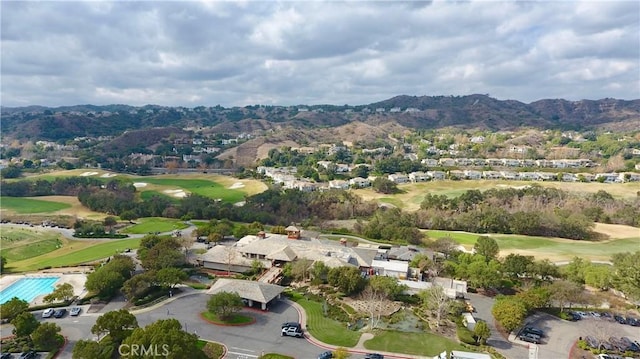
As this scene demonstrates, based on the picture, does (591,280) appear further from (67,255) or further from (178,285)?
(67,255)

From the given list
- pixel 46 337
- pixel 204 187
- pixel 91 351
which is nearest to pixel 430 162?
pixel 204 187

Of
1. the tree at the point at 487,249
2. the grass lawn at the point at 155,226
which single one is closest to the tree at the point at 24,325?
the grass lawn at the point at 155,226

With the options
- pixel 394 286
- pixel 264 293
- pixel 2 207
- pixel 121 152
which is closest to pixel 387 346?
pixel 394 286

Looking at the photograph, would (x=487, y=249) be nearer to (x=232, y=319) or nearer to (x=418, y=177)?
(x=232, y=319)

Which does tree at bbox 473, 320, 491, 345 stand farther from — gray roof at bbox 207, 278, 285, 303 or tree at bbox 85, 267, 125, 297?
tree at bbox 85, 267, 125, 297

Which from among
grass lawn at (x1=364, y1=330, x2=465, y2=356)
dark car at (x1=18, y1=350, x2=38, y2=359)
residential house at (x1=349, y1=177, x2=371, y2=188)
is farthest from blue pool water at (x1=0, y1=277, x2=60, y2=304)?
residential house at (x1=349, y1=177, x2=371, y2=188)

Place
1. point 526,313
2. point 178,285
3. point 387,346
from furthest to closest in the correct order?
point 178,285 → point 526,313 → point 387,346
